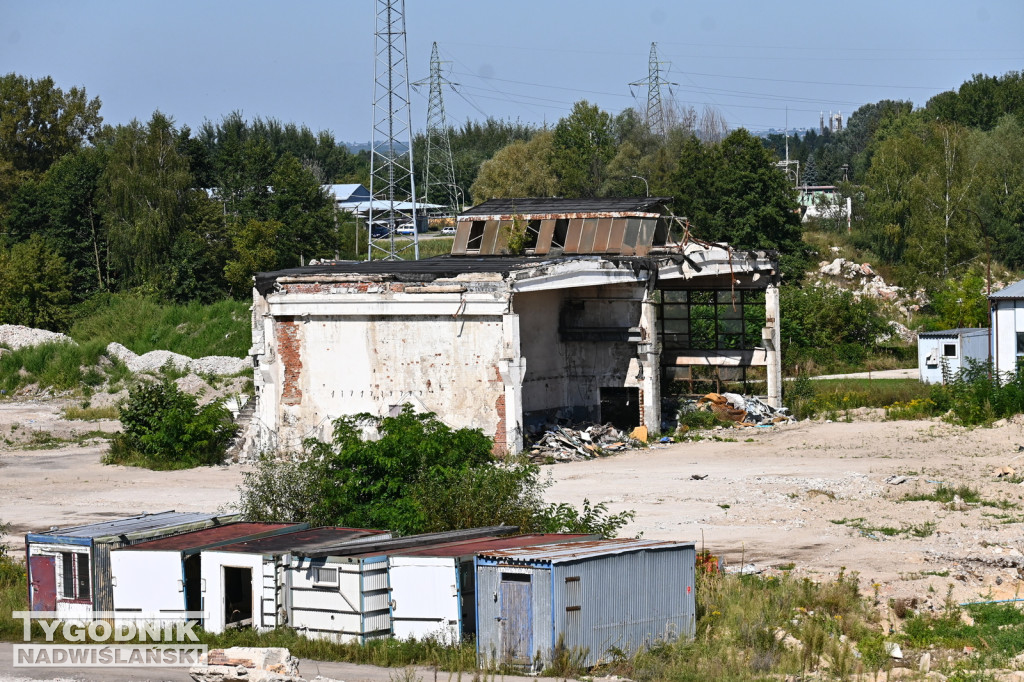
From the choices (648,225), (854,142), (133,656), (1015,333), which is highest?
(854,142)

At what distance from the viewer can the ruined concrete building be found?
30.5 meters

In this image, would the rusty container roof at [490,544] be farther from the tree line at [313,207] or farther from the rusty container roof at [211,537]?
the tree line at [313,207]

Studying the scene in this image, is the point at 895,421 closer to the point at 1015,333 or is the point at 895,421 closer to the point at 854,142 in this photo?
the point at 1015,333

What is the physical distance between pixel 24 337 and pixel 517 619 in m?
45.2

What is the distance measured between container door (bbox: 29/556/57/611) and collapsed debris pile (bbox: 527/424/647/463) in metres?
15.2

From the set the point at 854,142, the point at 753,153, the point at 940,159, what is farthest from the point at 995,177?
the point at 854,142

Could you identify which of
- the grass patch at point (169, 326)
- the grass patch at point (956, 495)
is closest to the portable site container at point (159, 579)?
the grass patch at point (956, 495)

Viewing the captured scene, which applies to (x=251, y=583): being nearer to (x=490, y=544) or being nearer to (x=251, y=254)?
(x=490, y=544)

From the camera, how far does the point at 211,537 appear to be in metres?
17.1

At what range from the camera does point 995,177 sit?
69.0 m

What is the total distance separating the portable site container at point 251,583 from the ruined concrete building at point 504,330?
1399 centimetres

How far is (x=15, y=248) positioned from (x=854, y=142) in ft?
331

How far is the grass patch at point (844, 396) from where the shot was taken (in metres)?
36.9

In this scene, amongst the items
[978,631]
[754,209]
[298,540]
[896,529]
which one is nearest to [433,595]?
[298,540]
